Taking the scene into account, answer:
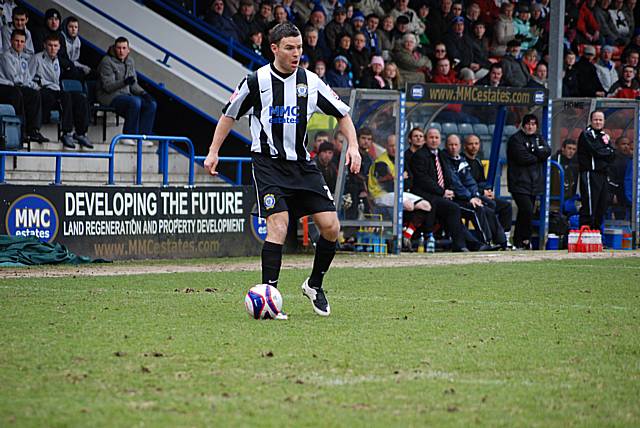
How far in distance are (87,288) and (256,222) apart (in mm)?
5074

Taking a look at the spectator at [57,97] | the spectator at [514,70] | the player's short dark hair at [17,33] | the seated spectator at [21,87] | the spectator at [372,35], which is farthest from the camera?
the spectator at [514,70]

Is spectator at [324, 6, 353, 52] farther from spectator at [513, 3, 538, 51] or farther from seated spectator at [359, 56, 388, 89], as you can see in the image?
spectator at [513, 3, 538, 51]

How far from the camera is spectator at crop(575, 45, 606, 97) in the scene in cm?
2330

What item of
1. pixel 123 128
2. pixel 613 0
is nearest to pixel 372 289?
pixel 123 128

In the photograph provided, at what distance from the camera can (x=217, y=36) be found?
20109 millimetres

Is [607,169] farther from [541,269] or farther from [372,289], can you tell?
[372,289]

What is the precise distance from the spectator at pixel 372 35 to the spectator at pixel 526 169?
14.0 ft

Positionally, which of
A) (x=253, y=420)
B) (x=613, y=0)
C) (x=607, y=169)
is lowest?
(x=253, y=420)

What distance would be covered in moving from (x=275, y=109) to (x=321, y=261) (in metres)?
1.19

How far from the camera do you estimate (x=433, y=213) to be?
16.8 meters

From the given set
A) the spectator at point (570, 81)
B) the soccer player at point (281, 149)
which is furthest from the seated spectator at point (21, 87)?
the spectator at point (570, 81)

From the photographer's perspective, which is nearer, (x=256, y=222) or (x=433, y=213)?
(x=256, y=222)

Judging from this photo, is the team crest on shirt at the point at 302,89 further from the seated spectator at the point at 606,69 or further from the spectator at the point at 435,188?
the seated spectator at the point at 606,69

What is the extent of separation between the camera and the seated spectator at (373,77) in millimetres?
19734
